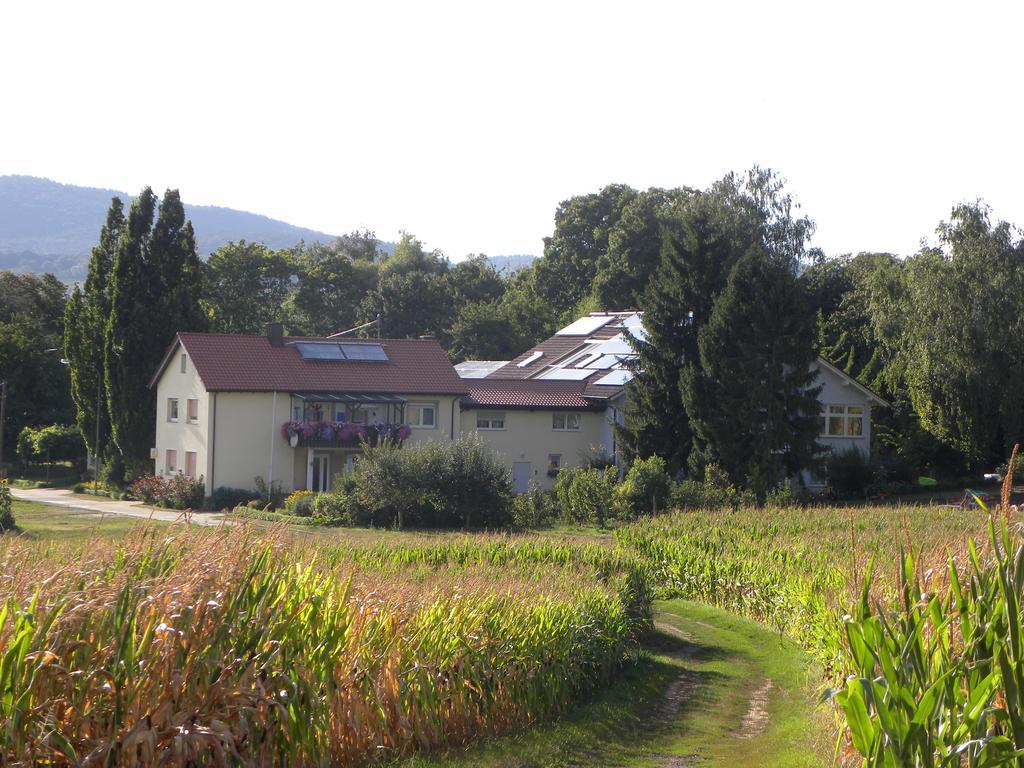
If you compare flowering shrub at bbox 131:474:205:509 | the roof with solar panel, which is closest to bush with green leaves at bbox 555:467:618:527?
the roof with solar panel

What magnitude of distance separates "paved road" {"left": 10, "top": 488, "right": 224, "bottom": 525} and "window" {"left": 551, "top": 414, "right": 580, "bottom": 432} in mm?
14554

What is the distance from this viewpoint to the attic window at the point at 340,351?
51.3 m

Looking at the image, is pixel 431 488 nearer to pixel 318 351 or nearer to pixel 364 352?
pixel 318 351

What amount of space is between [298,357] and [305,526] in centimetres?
1469

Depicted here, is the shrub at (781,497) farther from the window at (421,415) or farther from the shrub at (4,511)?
the shrub at (4,511)

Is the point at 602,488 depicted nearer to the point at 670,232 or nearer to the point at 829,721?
the point at 670,232

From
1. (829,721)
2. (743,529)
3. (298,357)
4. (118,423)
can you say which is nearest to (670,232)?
(298,357)

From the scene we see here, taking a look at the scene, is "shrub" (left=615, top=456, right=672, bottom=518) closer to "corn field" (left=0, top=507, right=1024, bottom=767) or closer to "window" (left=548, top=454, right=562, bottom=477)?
"window" (left=548, top=454, right=562, bottom=477)

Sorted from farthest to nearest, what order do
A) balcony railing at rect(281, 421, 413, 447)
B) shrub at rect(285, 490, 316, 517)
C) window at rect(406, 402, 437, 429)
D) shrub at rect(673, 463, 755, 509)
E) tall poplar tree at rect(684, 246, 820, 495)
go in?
window at rect(406, 402, 437, 429), balcony railing at rect(281, 421, 413, 447), tall poplar tree at rect(684, 246, 820, 495), shrub at rect(285, 490, 316, 517), shrub at rect(673, 463, 755, 509)

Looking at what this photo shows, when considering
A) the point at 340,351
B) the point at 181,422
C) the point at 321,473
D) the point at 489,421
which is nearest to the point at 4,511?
the point at 181,422

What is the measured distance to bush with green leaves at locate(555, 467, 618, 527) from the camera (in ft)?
127

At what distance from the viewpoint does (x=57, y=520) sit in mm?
37219

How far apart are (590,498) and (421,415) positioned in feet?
46.4

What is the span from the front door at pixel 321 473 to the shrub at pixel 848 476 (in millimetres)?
20144
